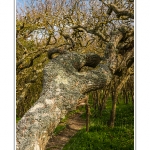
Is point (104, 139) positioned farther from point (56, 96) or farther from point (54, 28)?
point (56, 96)

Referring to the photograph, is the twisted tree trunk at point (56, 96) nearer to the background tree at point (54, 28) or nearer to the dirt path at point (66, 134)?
the background tree at point (54, 28)

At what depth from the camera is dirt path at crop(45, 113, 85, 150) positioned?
660 cm

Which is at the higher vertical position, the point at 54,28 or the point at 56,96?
the point at 54,28

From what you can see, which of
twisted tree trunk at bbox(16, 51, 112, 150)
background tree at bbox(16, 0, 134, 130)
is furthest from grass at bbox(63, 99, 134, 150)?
twisted tree trunk at bbox(16, 51, 112, 150)

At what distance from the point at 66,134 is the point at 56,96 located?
5285 millimetres

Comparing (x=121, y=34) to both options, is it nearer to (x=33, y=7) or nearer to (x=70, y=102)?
(x=70, y=102)

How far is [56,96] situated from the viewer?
2715 mm

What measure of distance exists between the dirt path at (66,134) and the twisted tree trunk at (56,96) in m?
3.03

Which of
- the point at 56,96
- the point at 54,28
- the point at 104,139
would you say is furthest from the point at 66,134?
the point at 56,96

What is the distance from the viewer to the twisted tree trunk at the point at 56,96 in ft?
8.21

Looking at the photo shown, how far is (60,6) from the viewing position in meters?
7.67

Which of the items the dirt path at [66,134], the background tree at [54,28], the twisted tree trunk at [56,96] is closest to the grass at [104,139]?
the dirt path at [66,134]
